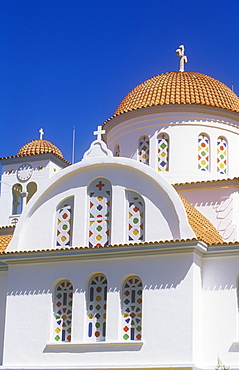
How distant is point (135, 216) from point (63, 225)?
2148mm

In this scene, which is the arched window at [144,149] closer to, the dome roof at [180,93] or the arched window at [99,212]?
the dome roof at [180,93]

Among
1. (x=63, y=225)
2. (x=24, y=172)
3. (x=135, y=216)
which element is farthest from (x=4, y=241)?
(x=135, y=216)

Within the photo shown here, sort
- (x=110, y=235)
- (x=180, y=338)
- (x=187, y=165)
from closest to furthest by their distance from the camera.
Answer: (x=180, y=338)
(x=110, y=235)
(x=187, y=165)

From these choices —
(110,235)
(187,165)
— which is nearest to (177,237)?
(110,235)

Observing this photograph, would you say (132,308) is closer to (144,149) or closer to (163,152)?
(163,152)

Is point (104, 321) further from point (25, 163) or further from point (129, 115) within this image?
point (25, 163)

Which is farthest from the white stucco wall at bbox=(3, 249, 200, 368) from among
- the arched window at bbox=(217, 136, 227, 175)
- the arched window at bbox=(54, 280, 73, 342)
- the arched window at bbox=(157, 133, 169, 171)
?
the arched window at bbox=(217, 136, 227, 175)

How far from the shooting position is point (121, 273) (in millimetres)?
19438

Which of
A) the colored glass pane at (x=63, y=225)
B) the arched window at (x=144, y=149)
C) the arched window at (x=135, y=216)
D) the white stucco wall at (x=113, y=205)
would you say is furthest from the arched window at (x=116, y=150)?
the arched window at (x=135, y=216)

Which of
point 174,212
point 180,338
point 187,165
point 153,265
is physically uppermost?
point 187,165

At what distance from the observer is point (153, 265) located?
1919 centimetres

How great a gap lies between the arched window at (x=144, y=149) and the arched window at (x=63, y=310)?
603 centimetres

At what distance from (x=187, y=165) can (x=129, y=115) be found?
2.72 m

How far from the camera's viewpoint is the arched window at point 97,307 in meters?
19.5
